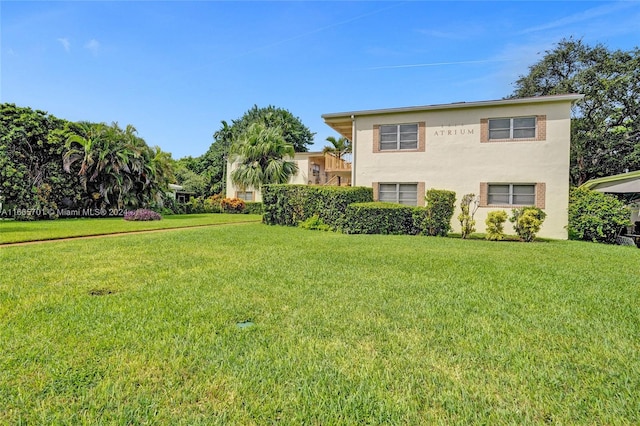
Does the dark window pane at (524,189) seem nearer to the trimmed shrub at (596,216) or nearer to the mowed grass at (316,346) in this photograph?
the trimmed shrub at (596,216)

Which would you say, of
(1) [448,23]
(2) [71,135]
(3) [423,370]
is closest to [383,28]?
(1) [448,23]

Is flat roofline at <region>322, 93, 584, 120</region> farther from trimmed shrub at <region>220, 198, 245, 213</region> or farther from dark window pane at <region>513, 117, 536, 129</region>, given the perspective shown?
trimmed shrub at <region>220, 198, 245, 213</region>

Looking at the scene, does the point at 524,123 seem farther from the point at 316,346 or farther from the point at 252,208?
the point at 252,208

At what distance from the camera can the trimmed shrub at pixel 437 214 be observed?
12.9 meters

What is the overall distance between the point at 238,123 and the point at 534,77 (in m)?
35.7

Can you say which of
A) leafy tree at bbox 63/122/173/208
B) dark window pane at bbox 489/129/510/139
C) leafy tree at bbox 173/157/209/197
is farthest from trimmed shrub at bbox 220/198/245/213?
dark window pane at bbox 489/129/510/139

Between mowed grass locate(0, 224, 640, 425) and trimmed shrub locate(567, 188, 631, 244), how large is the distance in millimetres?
7803

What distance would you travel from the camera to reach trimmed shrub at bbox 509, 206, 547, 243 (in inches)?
456

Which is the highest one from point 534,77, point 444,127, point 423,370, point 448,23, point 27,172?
point 534,77

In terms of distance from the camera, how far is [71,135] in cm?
1930

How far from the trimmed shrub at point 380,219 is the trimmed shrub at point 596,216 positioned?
592cm

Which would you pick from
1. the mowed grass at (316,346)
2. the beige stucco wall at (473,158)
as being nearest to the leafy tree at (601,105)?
the beige stucco wall at (473,158)

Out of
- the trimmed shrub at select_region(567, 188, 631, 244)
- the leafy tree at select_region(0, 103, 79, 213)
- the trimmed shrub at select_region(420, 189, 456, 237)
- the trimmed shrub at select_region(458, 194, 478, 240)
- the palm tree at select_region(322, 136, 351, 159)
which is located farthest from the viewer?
the palm tree at select_region(322, 136, 351, 159)

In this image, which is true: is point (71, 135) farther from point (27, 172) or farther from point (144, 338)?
point (144, 338)
